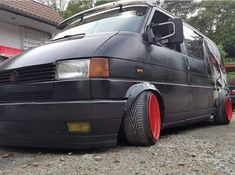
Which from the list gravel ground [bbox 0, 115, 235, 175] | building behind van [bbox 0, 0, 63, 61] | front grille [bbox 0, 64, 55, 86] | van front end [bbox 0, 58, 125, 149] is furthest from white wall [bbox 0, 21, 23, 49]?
van front end [bbox 0, 58, 125, 149]

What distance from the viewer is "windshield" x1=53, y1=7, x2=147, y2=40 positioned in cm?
467

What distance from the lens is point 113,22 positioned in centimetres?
484

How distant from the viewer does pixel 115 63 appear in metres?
3.93

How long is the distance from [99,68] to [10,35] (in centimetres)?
1060

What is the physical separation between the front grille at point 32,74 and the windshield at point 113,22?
43.8 inches

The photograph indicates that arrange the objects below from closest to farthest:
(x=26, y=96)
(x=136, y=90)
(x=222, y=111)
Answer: (x=26, y=96) < (x=136, y=90) < (x=222, y=111)

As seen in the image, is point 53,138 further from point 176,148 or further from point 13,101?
point 176,148

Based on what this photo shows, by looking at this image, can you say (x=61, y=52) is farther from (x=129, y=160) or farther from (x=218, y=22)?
(x=218, y=22)

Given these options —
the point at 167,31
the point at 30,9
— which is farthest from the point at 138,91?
the point at 30,9

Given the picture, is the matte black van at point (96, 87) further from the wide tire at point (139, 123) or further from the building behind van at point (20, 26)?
the building behind van at point (20, 26)

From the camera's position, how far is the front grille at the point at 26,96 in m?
3.81

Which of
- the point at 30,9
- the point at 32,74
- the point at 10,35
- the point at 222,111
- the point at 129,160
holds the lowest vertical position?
the point at 129,160

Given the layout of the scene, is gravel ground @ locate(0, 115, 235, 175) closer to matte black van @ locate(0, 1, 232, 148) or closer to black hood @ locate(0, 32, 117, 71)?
matte black van @ locate(0, 1, 232, 148)

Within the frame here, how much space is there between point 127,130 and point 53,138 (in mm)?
784
